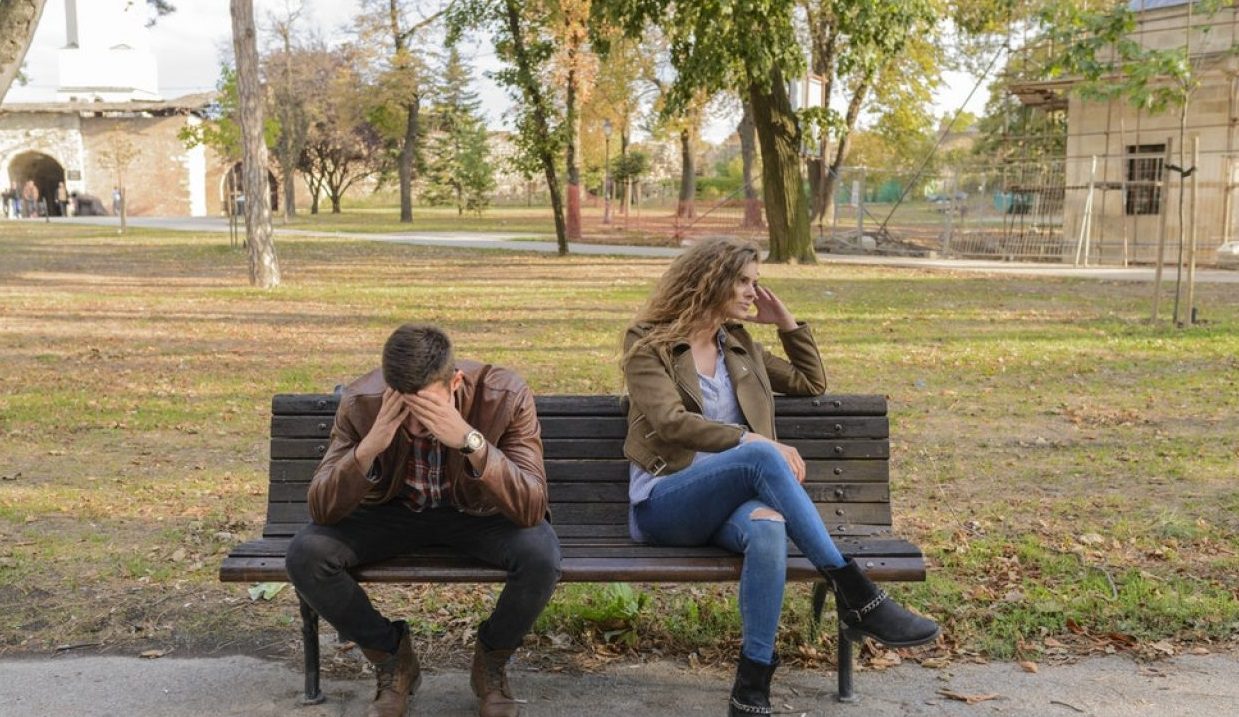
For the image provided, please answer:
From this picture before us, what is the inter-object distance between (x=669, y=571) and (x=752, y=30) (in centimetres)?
1664

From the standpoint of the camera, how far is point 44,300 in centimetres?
1644

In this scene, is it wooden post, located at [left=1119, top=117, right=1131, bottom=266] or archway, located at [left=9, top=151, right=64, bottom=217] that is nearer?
wooden post, located at [left=1119, top=117, right=1131, bottom=266]

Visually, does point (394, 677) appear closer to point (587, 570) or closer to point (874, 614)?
point (587, 570)

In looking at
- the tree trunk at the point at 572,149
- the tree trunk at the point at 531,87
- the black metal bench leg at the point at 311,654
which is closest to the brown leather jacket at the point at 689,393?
the black metal bench leg at the point at 311,654

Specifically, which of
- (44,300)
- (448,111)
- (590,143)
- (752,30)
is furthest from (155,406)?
(448,111)

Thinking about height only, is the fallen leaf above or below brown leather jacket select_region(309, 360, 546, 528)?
below

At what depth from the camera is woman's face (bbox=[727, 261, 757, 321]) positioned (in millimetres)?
4242

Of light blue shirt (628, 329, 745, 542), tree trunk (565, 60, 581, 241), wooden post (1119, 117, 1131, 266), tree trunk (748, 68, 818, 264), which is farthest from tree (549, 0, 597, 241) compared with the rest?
light blue shirt (628, 329, 745, 542)

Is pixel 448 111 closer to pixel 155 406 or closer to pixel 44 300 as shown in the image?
pixel 44 300

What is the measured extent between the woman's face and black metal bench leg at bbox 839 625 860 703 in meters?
1.11

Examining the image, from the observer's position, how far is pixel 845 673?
12.9 ft

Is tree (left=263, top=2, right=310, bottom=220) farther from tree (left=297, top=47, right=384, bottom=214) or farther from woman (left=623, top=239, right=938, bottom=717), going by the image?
woman (left=623, top=239, right=938, bottom=717)

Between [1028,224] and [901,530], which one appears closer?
[901,530]

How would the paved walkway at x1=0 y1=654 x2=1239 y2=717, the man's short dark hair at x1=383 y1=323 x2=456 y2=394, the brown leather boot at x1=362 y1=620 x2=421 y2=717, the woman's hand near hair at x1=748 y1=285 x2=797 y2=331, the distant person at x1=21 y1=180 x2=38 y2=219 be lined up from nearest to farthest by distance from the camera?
the man's short dark hair at x1=383 y1=323 x2=456 y2=394, the brown leather boot at x1=362 y1=620 x2=421 y2=717, the paved walkway at x1=0 y1=654 x2=1239 y2=717, the woman's hand near hair at x1=748 y1=285 x2=797 y2=331, the distant person at x1=21 y1=180 x2=38 y2=219
